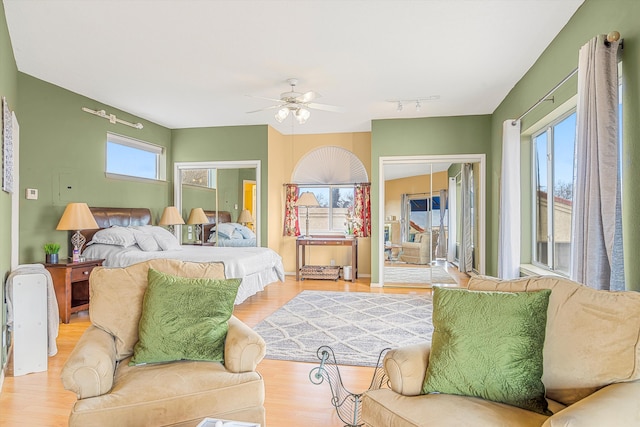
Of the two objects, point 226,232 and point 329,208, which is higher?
point 329,208

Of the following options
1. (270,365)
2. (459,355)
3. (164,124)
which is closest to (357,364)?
(270,365)

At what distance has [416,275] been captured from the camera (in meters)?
6.38

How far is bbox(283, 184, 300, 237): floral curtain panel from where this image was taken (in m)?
7.45

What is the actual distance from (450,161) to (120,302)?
5338 mm

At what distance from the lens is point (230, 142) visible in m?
6.93

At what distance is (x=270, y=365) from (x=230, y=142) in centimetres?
471

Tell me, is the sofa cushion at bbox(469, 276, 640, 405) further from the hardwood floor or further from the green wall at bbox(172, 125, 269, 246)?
the green wall at bbox(172, 125, 269, 246)

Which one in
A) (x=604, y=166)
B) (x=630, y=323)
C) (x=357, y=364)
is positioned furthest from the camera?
(x=357, y=364)

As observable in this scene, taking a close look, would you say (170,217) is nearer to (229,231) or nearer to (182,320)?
(229,231)

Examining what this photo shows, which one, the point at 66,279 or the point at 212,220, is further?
the point at 212,220

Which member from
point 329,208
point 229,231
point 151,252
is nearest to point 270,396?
point 151,252

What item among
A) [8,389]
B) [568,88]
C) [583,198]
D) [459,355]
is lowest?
[8,389]

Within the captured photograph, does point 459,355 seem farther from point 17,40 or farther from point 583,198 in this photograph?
point 17,40

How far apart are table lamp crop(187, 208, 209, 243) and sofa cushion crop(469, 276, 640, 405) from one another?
6070mm
